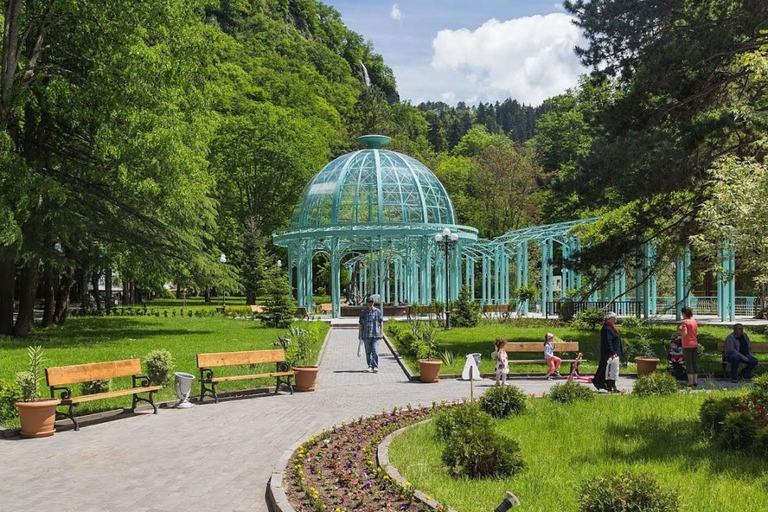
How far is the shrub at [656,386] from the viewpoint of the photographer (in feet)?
38.1

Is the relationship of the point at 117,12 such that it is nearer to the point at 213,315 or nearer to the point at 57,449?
the point at 57,449

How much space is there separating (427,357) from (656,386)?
19.8 feet

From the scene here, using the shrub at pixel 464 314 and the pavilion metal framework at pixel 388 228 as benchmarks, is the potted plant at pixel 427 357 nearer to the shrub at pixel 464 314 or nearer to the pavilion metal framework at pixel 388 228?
the shrub at pixel 464 314

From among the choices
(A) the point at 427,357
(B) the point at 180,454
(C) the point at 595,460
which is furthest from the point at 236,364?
(C) the point at 595,460

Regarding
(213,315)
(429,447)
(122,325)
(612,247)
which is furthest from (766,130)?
(213,315)

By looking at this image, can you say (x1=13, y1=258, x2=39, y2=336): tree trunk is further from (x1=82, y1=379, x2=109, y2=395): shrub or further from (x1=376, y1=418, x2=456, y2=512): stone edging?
(x1=376, y1=418, x2=456, y2=512): stone edging

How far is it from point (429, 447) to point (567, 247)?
92.6 feet

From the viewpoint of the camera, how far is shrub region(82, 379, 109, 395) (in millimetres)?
11500

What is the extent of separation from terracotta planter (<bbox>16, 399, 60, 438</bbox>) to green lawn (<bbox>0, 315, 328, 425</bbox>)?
84 cm

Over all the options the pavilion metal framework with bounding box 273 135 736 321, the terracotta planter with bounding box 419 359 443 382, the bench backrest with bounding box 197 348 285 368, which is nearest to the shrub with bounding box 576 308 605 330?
the pavilion metal framework with bounding box 273 135 736 321

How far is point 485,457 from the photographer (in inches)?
277

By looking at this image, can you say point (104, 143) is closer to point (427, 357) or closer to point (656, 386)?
point (427, 357)

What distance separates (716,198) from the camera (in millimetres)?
16922

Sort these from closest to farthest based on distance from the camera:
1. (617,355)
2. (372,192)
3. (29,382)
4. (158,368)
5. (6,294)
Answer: (29,382)
(158,368)
(617,355)
(6,294)
(372,192)
